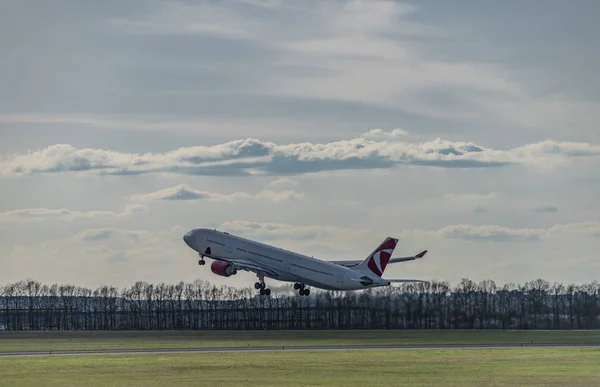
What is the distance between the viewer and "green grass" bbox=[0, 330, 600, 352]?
5812 inches

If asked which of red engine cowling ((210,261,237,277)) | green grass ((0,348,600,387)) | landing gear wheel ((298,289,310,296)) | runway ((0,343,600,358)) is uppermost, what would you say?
red engine cowling ((210,261,237,277))

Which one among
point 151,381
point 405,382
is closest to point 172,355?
point 151,381

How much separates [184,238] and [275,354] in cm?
4791

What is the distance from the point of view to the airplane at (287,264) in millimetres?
154625

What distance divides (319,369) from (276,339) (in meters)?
58.5

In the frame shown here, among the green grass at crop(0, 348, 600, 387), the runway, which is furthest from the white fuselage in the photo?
the green grass at crop(0, 348, 600, 387)

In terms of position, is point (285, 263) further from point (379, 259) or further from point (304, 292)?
point (379, 259)

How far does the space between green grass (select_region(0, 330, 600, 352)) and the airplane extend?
779 centimetres

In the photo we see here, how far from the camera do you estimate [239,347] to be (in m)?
138

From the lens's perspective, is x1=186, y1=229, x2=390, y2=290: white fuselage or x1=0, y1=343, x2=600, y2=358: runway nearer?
x1=0, y1=343, x2=600, y2=358: runway

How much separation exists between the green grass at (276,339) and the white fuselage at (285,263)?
7828 millimetres

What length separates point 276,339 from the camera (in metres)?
160

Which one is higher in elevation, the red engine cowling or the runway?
the red engine cowling

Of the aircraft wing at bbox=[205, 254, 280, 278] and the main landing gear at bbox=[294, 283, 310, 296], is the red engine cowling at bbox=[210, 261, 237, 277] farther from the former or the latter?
the main landing gear at bbox=[294, 283, 310, 296]
